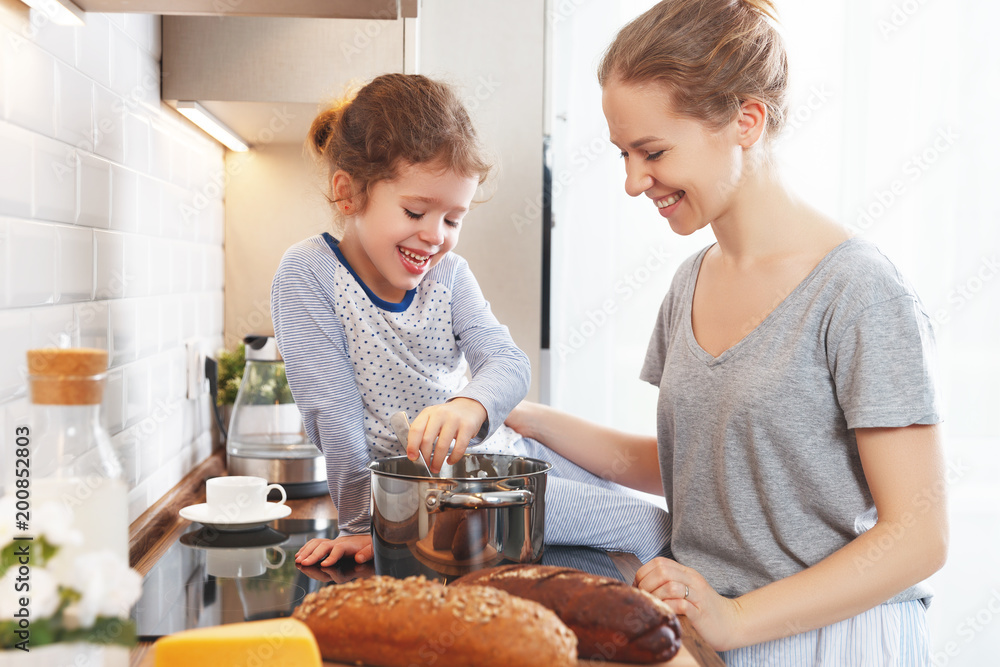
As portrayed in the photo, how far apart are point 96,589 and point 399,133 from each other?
74 cm

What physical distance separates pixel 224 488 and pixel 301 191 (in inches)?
31.3

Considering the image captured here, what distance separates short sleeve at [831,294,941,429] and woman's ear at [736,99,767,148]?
268 millimetres

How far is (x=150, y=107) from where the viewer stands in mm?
1263

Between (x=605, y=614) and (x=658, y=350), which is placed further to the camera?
(x=658, y=350)

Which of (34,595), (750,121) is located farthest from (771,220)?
(34,595)

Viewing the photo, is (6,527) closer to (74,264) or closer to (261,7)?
(74,264)

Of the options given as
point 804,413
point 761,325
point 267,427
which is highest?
point 761,325

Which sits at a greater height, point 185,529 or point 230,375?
point 230,375

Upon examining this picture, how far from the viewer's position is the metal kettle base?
1.46 m

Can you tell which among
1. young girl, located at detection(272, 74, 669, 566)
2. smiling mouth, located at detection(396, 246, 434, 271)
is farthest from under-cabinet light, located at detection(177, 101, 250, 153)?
smiling mouth, located at detection(396, 246, 434, 271)

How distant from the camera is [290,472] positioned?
1.46 meters

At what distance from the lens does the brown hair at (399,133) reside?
3.56 feet

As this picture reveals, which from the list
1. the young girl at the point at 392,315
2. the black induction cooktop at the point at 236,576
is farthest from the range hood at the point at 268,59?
the black induction cooktop at the point at 236,576

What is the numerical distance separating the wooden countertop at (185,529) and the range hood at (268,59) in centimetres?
66
